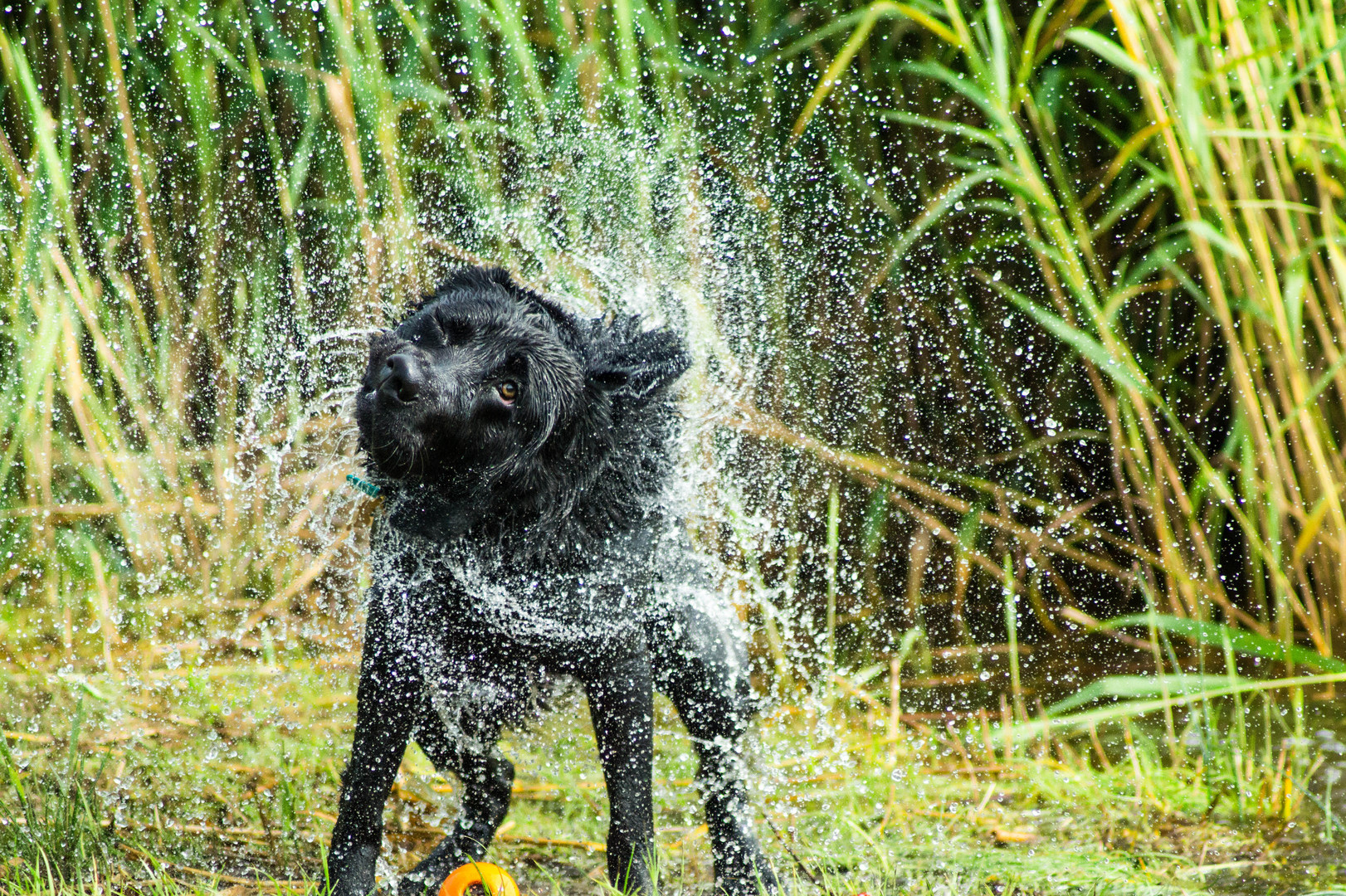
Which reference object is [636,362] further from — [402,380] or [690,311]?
[690,311]

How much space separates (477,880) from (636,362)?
1.04 m

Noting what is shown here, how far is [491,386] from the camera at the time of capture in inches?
85.0

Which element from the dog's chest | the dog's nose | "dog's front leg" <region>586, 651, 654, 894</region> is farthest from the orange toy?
the dog's nose

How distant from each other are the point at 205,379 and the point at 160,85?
1.19 meters

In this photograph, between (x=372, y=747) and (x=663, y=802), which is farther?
(x=663, y=802)

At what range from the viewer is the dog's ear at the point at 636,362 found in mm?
2307

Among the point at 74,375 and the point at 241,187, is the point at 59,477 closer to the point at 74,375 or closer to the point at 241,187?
the point at 74,375

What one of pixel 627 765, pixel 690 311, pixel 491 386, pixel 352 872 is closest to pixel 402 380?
pixel 491 386

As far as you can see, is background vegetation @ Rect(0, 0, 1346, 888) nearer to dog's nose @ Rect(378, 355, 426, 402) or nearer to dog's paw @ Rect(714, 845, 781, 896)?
dog's paw @ Rect(714, 845, 781, 896)

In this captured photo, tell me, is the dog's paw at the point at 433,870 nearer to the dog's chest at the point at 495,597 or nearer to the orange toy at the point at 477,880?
the orange toy at the point at 477,880

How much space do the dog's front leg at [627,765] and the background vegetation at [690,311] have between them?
1.62 meters

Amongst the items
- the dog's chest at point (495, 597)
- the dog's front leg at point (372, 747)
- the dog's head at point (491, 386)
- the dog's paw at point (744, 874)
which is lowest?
the dog's paw at point (744, 874)

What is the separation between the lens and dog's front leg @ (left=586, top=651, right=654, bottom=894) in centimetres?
232

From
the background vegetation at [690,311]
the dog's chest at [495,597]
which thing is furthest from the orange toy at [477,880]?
the background vegetation at [690,311]
